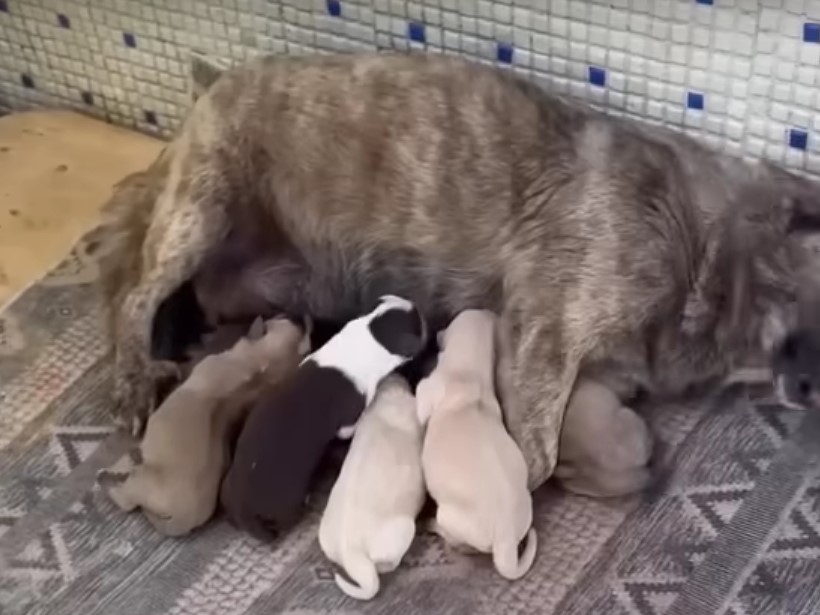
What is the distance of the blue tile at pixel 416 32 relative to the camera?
2453 mm

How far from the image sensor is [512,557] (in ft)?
6.29

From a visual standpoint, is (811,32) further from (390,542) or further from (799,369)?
(390,542)

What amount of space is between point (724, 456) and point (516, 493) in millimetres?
394

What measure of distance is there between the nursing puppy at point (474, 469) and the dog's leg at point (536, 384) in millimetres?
59

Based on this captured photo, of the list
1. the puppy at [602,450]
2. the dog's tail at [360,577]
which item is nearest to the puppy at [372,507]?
the dog's tail at [360,577]

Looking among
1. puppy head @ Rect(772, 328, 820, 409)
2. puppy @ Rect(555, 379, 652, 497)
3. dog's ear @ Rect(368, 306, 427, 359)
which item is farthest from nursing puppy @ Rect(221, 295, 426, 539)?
puppy head @ Rect(772, 328, 820, 409)

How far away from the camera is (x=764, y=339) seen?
2.17 metres

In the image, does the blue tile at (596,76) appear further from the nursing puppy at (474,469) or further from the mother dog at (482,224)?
the nursing puppy at (474,469)

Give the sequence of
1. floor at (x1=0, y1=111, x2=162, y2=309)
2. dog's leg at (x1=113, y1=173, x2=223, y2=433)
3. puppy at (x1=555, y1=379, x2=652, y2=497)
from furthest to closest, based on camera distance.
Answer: floor at (x1=0, y1=111, x2=162, y2=309), dog's leg at (x1=113, y1=173, x2=223, y2=433), puppy at (x1=555, y1=379, x2=652, y2=497)

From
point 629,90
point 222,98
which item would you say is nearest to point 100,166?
point 222,98

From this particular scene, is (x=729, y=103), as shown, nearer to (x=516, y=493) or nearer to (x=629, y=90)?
(x=629, y=90)

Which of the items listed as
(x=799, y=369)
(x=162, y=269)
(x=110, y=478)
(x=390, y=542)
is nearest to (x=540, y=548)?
(x=390, y=542)

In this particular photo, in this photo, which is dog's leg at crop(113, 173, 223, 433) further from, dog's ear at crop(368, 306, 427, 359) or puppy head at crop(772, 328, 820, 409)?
puppy head at crop(772, 328, 820, 409)

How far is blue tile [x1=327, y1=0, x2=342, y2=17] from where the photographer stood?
8.19 feet
